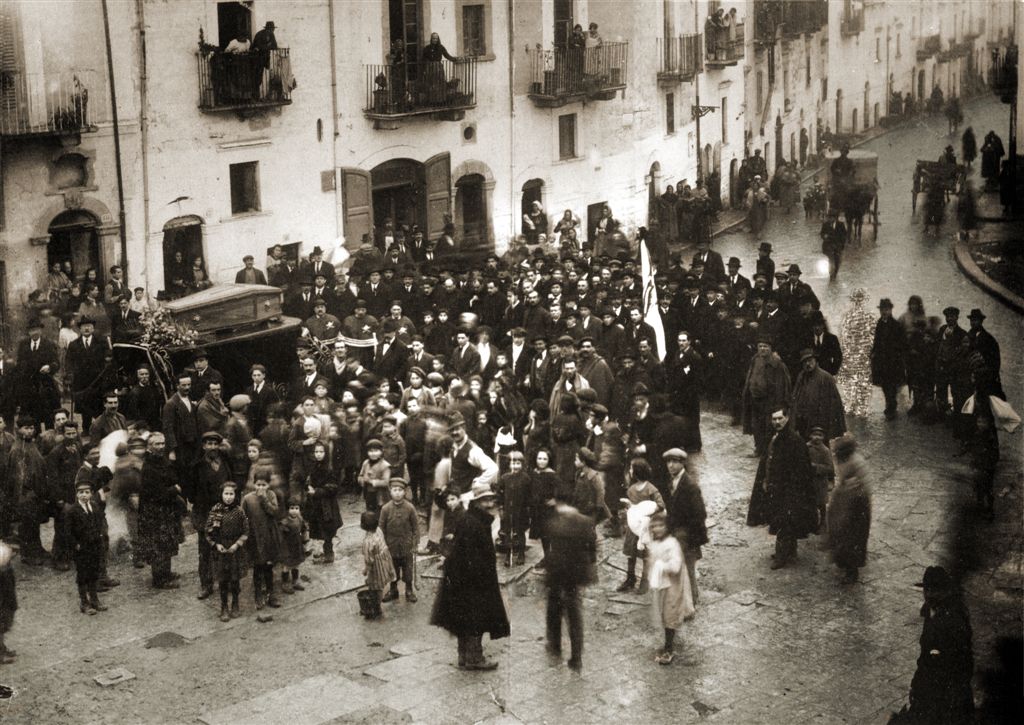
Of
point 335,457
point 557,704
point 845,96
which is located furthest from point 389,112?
point 557,704

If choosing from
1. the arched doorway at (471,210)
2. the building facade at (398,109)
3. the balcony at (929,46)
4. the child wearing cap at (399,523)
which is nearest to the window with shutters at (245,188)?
the building facade at (398,109)

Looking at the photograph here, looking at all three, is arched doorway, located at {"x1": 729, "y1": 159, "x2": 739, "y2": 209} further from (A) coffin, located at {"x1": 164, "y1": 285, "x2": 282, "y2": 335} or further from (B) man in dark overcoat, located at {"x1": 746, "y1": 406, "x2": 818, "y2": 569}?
(B) man in dark overcoat, located at {"x1": 746, "y1": 406, "x2": 818, "y2": 569}

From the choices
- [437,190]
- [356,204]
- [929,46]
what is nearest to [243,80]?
[356,204]

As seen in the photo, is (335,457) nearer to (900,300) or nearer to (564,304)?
(564,304)

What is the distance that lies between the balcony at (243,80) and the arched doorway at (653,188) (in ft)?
30.8

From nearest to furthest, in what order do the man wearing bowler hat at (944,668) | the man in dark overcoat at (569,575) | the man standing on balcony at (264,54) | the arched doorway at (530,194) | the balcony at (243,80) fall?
the man wearing bowler hat at (944,668), the man in dark overcoat at (569,575), the balcony at (243,80), the man standing on balcony at (264,54), the arched doorway at (530,194)

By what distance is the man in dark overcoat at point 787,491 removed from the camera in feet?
46.2

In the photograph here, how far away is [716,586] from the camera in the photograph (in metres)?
14.1

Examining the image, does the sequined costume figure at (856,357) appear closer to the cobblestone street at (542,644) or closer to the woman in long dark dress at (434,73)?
the cobblestone street at (542,644)

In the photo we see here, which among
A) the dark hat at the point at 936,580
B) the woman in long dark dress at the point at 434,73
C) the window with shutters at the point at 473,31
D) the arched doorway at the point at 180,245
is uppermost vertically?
the window with shutters at the point at 473,31

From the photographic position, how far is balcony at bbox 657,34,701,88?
3027cm

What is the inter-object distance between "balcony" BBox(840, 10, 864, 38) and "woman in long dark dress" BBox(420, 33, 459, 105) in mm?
8060

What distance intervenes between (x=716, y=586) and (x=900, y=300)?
8033mm

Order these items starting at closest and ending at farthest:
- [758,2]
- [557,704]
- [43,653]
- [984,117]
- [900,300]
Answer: [557,704], [43,653], [984,117], [900,300], [758,2]
